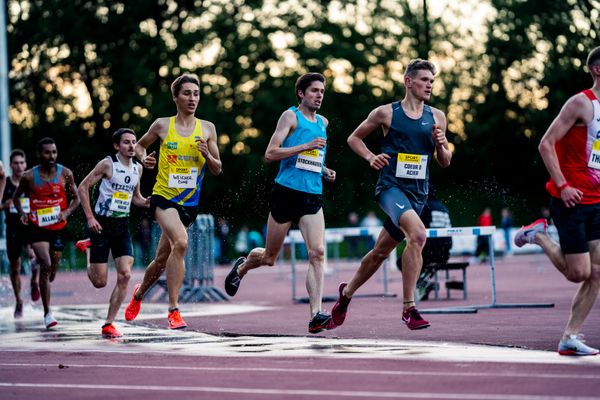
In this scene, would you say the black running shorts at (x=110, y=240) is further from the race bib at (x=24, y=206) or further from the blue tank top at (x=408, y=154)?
the race bib at (x=24, y=206)

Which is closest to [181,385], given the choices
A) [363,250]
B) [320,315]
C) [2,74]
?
[320,315]

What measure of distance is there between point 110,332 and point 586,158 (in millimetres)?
5124

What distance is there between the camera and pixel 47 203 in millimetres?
13961

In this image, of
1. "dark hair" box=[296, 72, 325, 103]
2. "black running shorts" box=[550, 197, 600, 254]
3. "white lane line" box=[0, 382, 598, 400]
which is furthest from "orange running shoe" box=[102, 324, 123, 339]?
"black running shorts" box=[550, 197, 600, 254]

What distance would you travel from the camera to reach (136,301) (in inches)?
486

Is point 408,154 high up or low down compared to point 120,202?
up

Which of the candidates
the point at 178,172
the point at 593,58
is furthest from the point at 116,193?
the point at 593,58

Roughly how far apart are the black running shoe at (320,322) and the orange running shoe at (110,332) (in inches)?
81.6

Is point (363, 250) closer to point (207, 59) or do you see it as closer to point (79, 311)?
point (207, 59)

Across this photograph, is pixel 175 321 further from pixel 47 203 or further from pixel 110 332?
pixel 47 203

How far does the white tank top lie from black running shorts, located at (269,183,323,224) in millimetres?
1945

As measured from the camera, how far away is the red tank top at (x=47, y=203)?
13938mm

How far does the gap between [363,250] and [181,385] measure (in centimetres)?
4044

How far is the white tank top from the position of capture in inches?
478
